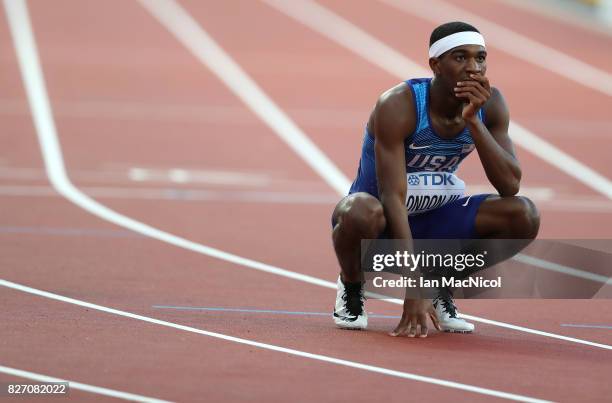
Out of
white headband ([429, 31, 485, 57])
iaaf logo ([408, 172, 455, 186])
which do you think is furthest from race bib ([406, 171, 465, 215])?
white headband ([429, 31, 485, 57])

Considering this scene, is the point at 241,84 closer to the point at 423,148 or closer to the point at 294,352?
the point at 423,148

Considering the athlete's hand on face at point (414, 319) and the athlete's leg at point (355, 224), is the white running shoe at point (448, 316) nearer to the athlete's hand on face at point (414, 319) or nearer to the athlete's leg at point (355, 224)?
the athlete's hand on face at point (414, 319)

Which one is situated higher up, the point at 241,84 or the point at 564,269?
the point at 241,84

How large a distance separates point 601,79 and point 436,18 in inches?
160

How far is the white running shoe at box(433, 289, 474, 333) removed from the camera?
20.3ft

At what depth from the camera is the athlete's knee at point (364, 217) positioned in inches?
229

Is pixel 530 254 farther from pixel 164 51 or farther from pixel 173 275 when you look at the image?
pixel 164 51

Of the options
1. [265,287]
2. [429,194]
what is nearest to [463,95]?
[429,194]

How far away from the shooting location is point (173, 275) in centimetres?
748

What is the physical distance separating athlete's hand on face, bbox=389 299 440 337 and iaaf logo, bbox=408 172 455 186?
569mm

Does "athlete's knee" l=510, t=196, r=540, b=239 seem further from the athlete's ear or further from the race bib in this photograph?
the athlete's ear

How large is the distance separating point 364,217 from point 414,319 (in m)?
0.50

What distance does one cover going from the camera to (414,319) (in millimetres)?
5895

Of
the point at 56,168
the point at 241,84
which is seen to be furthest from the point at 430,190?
the point at 241,84
